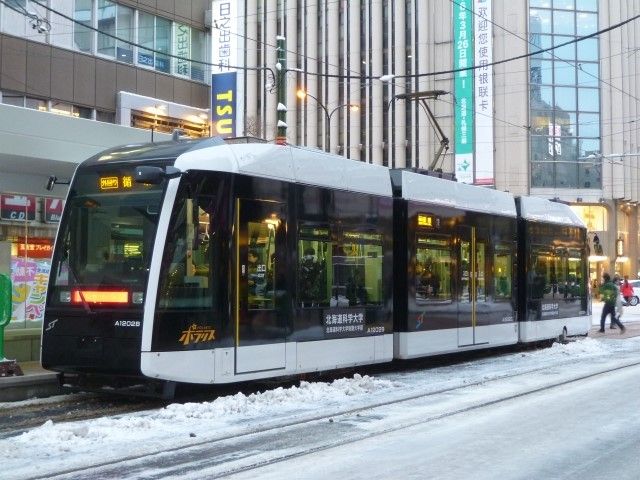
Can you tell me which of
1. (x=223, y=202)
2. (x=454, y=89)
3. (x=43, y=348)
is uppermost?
(x=454, y=89)

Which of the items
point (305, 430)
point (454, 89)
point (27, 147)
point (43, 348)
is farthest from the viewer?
point (454, 89)

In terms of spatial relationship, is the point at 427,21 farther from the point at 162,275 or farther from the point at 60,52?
the point at 162,275

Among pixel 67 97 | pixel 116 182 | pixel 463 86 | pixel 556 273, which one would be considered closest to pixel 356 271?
pixel 116 182

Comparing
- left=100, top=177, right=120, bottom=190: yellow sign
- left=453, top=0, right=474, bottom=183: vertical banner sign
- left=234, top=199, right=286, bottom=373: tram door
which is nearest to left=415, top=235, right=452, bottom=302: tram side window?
left=234, top=199, right=286, bottom=373: tram door

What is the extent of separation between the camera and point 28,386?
489 inches

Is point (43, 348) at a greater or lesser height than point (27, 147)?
lesser

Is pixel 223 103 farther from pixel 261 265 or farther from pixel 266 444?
pixel 266 444

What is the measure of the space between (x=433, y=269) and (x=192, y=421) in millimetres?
6916

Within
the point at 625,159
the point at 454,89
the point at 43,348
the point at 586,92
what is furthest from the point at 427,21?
the point at 43,348

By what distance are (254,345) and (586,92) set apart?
162 ft

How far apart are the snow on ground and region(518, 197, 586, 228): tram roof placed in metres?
4.88

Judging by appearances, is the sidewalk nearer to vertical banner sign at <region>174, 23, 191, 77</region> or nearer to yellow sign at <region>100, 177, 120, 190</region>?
yellow sign at <region>100, 177, 120, 190</region>

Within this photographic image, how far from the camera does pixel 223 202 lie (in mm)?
11273

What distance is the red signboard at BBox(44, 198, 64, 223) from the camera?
1614cm
